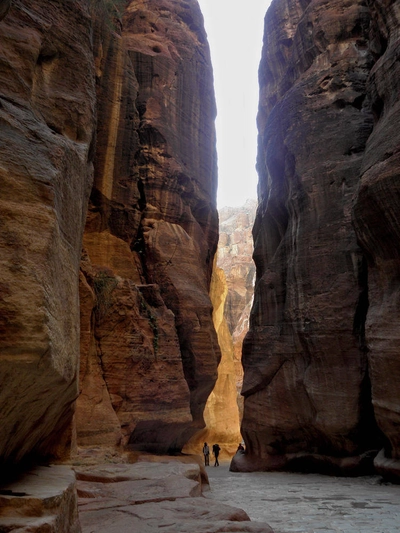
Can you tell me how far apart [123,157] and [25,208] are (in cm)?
1650

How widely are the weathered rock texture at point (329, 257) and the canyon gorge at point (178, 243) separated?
7 centimetres

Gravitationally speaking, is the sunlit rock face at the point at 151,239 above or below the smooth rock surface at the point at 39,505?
above

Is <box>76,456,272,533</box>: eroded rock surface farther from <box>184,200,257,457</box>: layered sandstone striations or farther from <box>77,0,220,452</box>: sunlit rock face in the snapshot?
<box>184,200,257,457</box>: layered sandstone striations

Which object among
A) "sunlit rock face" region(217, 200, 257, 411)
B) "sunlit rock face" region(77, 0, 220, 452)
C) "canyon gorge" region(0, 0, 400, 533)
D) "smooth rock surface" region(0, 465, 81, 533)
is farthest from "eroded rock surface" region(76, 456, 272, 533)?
"sunlit rock face" region(217, 200, 257, 411)

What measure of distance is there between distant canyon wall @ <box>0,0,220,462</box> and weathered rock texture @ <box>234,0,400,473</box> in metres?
2.74

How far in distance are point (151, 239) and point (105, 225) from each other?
1837 millimetres

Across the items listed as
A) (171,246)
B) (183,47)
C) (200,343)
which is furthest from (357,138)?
(183,47)

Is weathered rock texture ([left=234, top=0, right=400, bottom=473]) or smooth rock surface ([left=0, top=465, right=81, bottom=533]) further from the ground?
weathered rock texture ([left=234, top=0, right=400, bottom=473])

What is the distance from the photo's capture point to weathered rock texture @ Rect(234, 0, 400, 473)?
13422mm

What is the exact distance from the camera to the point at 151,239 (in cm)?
1864

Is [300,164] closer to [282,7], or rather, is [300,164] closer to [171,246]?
[171,246]

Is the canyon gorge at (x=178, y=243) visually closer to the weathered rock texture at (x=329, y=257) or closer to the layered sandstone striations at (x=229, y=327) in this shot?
the weathered rock texture at (x=329, y=257)

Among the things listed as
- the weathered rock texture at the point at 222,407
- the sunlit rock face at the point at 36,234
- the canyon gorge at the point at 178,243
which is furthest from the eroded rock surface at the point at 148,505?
the weathered rock texture at the point at 222,407

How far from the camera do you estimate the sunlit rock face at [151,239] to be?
45.3 ft
